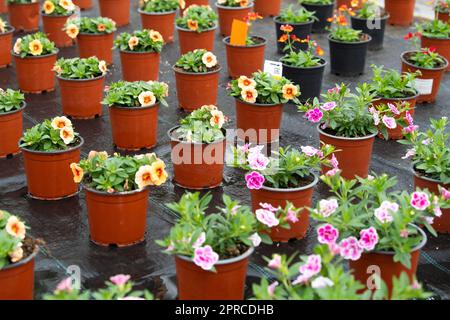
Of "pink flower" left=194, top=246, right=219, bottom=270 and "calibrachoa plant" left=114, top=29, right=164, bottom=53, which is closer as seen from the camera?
"pink flower" left=194, top=246, right=219, bottom=270

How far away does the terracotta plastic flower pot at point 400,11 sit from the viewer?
33.5 feet

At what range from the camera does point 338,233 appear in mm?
3922

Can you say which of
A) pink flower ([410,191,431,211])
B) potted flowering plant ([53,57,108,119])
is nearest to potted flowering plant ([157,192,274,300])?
pink flower ([410,191,431,211])

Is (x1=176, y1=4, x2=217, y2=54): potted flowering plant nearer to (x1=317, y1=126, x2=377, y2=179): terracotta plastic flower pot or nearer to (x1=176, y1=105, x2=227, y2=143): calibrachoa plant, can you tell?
(x1=176, y1=105, x2=227, y2=143): calibrachoa plant

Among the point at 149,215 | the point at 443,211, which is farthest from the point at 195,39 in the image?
the point at 443,211

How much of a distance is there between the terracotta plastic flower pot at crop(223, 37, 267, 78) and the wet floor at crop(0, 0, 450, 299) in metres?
0.22

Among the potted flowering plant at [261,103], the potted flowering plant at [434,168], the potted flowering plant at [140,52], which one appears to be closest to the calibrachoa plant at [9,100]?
the potted flowering plant at [261,103]

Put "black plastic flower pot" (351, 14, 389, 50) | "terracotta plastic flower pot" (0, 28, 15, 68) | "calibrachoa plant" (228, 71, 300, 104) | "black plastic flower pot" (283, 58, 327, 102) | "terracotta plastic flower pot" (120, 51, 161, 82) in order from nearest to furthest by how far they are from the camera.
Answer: "calibrachoa plant" (228, 71, 300, 104) < "black plastic flower pot" (283, 58, 327, 102) < "terracotta plastic flower pot" (120, 51, 161, 82) < "terracotta plastic flower pot" (0, 28, 15, 68) < "black plastic flower pot" (351, 14, 389, 50)

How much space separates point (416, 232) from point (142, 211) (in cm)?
167

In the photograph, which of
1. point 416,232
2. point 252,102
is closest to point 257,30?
point 252,102

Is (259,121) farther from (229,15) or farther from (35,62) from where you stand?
(229,15)

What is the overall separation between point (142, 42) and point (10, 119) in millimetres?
2026

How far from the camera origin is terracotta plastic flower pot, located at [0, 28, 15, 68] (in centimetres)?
820
